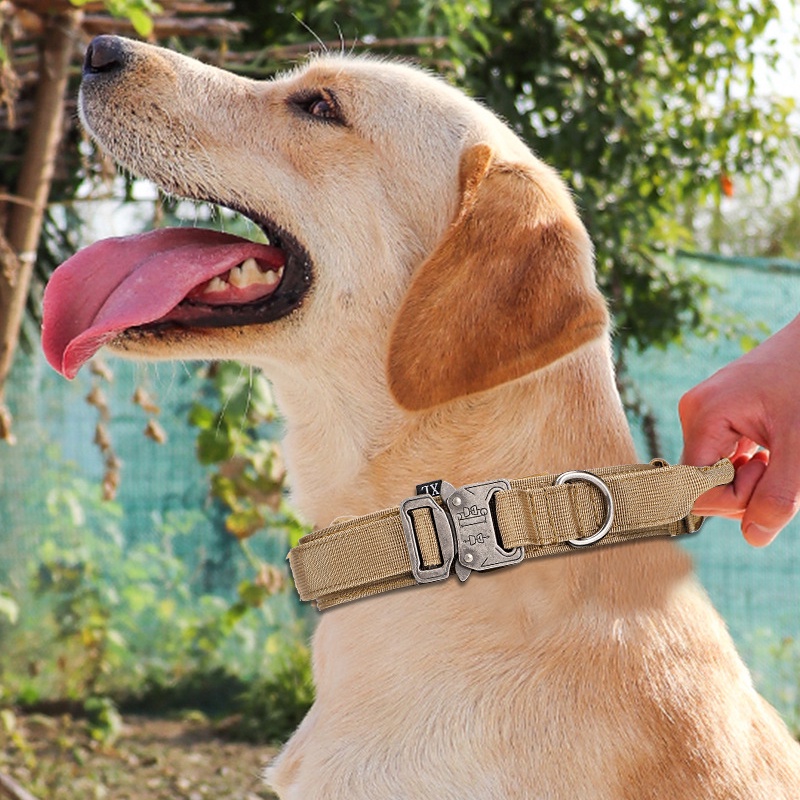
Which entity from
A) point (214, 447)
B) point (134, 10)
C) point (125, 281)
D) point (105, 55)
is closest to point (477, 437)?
point (125, 281)

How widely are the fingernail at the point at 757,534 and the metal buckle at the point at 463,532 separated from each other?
1.59 feet

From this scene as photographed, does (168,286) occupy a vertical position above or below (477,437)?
above

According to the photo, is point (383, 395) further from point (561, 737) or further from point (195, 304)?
point (561, 737)

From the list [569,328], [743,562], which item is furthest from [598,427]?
[743,562]

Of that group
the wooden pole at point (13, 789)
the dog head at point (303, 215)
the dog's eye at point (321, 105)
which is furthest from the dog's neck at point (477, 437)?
the wooden pole at point (13, 789)

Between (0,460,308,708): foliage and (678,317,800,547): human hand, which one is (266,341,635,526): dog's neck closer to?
(678,317,800,547): human hand

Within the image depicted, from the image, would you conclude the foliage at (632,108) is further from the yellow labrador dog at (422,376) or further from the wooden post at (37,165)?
the yellow labrador dog at (422,376)

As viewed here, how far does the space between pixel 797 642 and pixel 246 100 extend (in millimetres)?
4867

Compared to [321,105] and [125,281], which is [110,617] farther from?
[321,105]

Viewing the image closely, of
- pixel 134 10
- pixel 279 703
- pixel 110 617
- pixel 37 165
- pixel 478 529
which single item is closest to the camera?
pixel 478 529

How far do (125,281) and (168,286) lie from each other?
0.11 meters

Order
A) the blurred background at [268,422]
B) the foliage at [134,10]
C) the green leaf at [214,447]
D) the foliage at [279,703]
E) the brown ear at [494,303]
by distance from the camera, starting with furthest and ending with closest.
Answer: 1. the foliage at [279,703]
2. the blurred background at [268,422]
3. the green leaf at [214,447]
4. the foliage at [134,10]
5. the brown ear at [494,303]

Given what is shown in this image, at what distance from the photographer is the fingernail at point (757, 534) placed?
6.36 feet

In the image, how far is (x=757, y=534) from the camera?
1962mm
